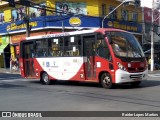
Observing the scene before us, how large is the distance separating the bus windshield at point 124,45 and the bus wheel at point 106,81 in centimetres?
119

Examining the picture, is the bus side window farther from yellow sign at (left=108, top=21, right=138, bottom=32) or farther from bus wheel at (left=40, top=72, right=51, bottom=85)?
yellow sign at (left=108, top=21, right=138, bottom=32)

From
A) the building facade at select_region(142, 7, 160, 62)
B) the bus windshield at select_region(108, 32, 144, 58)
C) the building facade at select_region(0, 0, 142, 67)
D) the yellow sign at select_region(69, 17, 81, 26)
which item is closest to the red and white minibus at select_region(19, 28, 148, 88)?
the bus windshield at select_region(108, 32, 144, 58)

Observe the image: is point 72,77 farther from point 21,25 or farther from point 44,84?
point 21,25

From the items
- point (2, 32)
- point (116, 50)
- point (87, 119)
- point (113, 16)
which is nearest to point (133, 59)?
point (116, 50)

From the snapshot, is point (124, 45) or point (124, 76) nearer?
point (124, 76)

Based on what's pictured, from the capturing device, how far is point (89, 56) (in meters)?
17.3

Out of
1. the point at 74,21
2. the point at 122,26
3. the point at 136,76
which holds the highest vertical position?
the point at 74,21

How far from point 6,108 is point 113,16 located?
3257 centimetres

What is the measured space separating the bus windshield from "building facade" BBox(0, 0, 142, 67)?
675 inches

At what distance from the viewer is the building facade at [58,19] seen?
37.7 meters

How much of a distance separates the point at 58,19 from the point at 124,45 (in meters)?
21.8

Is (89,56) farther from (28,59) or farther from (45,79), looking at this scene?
(28,59)

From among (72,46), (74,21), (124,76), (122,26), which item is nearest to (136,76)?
(124,76)

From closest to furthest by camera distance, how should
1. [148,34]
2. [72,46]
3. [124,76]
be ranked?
[124,76], [72,46], [148,34]
